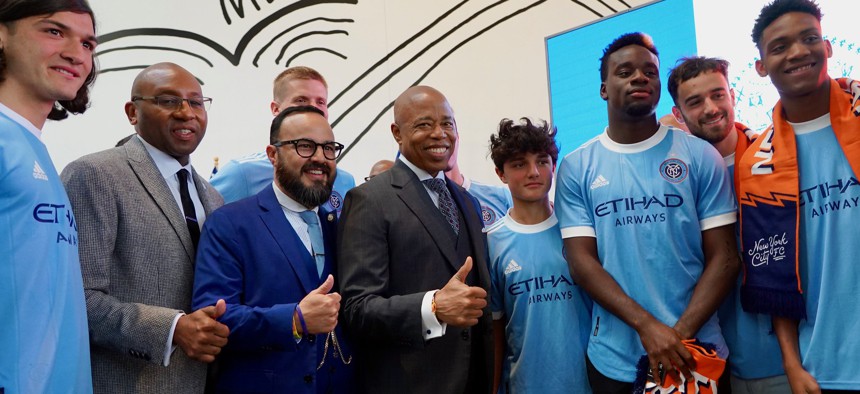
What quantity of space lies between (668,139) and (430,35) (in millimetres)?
3827

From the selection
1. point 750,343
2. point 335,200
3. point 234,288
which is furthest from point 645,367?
point 335,200

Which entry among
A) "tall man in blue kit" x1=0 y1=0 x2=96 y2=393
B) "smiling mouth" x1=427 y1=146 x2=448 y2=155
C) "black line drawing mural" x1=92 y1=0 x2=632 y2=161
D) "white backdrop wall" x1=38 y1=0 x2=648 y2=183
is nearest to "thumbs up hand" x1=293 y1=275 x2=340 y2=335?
"tall man in blue kit" x1=0 y1=0 x2=96 y2=393

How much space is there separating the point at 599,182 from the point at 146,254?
5.09 ft

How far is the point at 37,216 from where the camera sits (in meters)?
1.75

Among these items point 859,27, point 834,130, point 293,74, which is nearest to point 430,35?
point 293,74

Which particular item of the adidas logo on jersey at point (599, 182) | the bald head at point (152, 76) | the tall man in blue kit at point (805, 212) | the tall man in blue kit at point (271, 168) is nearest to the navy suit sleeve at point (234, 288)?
the bald head at point (152, 76)

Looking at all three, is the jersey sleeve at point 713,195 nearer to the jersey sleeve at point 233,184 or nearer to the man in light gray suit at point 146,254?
the man in light gray suit at point 146,254

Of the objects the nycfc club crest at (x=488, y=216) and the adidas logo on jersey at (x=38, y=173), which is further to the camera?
the nycfc club crest at (x=488, y=216)

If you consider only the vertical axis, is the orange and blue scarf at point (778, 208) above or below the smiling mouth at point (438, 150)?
below

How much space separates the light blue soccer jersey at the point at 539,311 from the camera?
2693mm

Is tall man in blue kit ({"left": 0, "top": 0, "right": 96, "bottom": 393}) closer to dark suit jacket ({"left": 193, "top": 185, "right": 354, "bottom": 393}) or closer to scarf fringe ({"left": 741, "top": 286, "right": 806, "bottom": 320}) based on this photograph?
dark suit jacket ({"left": 193, "top": 185, "right": 354, "bottom": 393})

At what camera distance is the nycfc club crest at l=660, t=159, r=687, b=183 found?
8.41 ft

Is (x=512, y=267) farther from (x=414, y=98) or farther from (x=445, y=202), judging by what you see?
(x=414, y=98)

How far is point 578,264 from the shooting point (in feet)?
8.46
